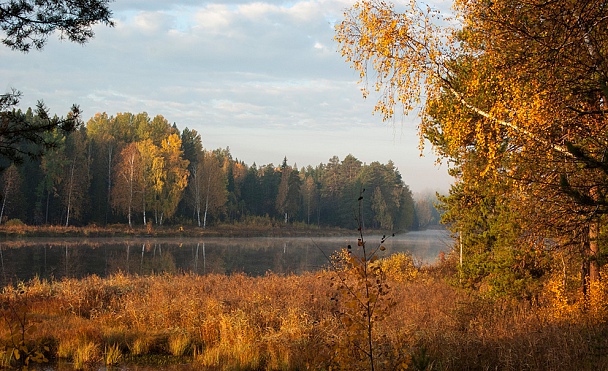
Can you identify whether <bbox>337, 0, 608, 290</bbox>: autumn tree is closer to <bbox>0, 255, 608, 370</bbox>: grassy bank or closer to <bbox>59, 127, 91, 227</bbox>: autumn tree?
<bbox>0, 255, 608, 370</bbox>: grassy bank

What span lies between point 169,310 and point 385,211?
87.7 m

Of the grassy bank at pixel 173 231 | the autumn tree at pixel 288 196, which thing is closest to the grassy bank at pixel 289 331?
the grassy bank at pixel 173 231

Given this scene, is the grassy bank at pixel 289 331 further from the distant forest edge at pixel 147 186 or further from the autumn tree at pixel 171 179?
the autumn tree at pixel 171 179

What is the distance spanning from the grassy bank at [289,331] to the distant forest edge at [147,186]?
96.0 feet

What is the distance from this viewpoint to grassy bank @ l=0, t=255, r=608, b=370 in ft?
25.8

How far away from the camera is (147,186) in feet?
194

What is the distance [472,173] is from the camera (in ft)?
30.0

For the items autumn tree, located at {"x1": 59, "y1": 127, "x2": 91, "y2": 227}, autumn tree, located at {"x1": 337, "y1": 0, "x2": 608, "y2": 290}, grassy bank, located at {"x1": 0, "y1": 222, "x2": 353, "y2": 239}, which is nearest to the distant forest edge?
autumn tree, located at {"x1": 59, "y1": 127, "x2": 91, "y2": 227}

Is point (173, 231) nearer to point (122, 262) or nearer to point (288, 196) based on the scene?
point (122, 262)

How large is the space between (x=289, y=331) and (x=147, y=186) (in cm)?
5240

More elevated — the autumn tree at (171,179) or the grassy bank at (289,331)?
the autumn tree at (171,179)

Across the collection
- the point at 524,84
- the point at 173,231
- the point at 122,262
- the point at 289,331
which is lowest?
the point at 122,262

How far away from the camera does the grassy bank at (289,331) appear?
25.8ft

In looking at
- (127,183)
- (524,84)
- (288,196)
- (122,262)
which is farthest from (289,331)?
(288,196)
